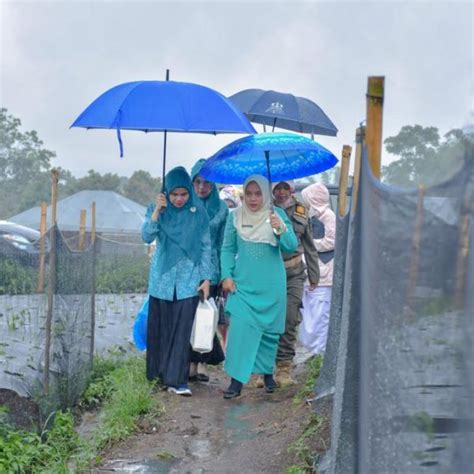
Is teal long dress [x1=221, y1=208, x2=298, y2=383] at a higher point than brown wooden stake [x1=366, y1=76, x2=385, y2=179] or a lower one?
lower

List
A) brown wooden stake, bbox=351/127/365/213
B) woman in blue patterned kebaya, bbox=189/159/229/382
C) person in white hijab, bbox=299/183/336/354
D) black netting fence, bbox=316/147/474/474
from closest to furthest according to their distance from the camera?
black netting fence, bbox=316/147/474/474 → brown wooden stake, bbox=351/127/365/213 → woman in blue patterned kebaya, bbox=189/159/229/382 → person in white hijab, bbox=299/183/336/354

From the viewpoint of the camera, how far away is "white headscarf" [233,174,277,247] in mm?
6848

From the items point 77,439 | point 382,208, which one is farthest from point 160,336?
point 382,208

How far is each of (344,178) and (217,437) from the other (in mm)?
1943

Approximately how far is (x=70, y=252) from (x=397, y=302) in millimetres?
4709

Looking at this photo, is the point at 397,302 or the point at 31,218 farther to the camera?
the point at 31,218

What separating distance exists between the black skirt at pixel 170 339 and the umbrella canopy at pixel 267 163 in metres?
1.02

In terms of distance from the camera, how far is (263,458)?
5.38 metres

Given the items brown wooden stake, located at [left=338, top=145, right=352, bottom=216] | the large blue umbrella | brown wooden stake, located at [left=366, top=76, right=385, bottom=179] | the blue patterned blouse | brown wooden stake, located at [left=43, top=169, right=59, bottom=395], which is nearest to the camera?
brown wooden stake, located at [left=366, top=76, right=385, bottom=179]

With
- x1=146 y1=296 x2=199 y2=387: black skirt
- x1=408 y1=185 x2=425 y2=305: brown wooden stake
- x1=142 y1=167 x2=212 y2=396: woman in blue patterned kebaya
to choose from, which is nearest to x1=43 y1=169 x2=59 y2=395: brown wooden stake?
x1=142 y1=167 x2=212 y2=396: woman in blue patterned kebaya

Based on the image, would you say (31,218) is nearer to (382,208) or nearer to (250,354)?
(250,354)

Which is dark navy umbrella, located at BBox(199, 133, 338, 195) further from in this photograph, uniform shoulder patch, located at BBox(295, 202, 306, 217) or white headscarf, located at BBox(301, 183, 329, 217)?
white headscarf, located at BBox(301, 183, 329, 217)

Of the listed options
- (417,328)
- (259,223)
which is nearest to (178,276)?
(259,223)

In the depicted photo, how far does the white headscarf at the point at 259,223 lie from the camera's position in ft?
22.5
